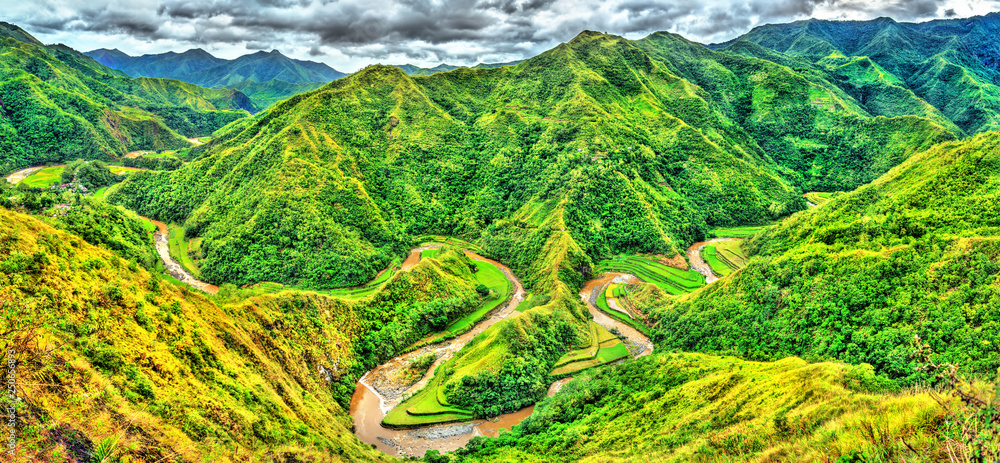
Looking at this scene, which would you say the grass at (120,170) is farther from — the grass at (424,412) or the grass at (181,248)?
the grass at (424,412)

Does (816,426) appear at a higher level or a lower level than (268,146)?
lower

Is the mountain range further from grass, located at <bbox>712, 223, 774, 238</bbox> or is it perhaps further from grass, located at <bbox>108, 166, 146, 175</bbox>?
grass, located at <bbox>108, 166, 146, 175</bbox>

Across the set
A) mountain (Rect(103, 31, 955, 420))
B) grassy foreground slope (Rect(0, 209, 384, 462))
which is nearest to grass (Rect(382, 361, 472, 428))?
mountain (Rect(103, 31, 955, 420))

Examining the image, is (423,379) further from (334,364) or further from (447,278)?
(447,278)

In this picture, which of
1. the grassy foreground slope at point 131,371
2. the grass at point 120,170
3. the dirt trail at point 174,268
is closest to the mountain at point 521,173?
the dirt trail at point 174,268

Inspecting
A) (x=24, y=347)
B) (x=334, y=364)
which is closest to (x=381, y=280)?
(x=334, y=364)

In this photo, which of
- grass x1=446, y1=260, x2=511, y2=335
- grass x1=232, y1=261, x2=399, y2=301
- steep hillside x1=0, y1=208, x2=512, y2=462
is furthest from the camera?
grass x1=232, y1=261, x2=399, y2=301
